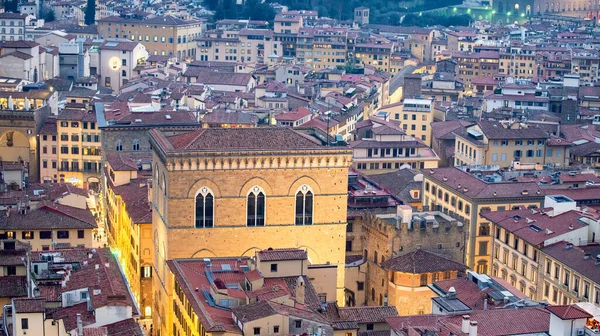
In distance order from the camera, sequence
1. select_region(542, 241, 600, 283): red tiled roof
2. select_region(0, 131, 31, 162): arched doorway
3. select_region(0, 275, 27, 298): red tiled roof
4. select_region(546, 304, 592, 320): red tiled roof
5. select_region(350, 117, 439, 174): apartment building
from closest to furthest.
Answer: select_region(546, 304, 592, 320): red tiled roof → select_region(0, 275, 27, 298): red tiled roof → select_region(542, 241, 600, 283): red tiled roof → select_region(350, 117, 439, 174): apartment building → select_region(0, 131, 31, 162): arched doorway

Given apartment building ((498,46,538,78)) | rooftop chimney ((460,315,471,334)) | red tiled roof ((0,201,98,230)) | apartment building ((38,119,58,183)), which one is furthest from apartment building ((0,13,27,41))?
rooftop chimney ((460,315,471,334))

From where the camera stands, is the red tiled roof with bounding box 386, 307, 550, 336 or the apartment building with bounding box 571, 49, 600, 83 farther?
the apartment building with bounding box 571, 49, 600, 83

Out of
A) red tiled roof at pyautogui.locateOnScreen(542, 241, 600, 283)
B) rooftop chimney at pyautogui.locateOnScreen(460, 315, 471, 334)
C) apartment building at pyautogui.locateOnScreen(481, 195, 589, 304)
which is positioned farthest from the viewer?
apartment building at pyautogui.locateOnScreen(481, 195, 589, 304)

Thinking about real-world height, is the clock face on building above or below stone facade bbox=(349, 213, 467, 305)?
above

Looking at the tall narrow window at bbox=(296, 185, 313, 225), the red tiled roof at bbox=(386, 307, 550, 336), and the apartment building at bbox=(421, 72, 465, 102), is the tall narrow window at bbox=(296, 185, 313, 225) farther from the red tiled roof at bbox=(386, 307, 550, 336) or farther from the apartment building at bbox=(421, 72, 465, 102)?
the apartment building at bbox=(421, 72, 465, 102)

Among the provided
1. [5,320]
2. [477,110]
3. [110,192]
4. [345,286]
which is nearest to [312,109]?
[477,110]

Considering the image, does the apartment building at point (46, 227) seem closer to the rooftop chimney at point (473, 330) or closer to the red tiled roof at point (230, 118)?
the red tiled roof at point (230, 118)

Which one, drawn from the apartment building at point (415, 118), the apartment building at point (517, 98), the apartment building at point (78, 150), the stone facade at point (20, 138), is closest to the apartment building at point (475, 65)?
the apartment building at point (517, 98)
